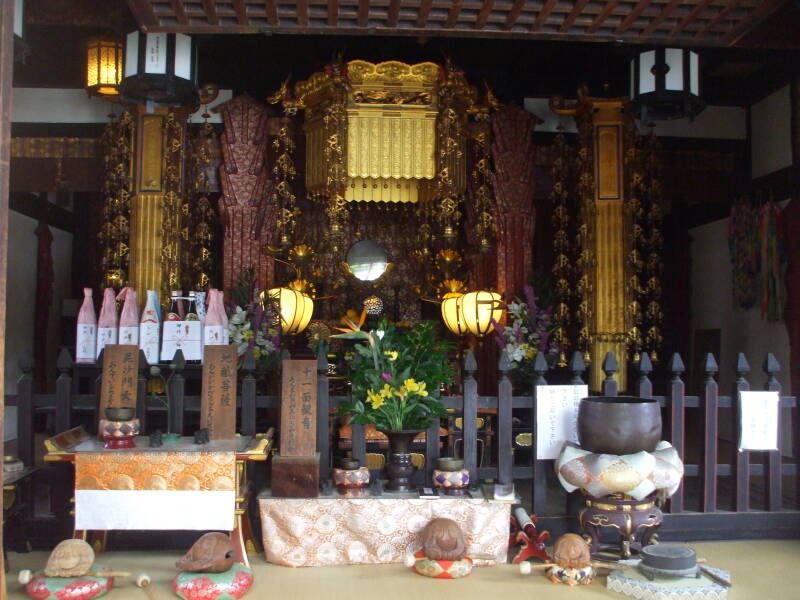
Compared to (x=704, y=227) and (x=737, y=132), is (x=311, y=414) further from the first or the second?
(x=704, y=227)

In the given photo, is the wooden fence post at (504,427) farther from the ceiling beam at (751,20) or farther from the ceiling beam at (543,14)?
the ceiling beam at (751,20)

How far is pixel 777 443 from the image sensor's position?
12.9ft

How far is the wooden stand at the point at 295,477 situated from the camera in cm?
348

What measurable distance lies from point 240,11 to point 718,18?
2272 mm

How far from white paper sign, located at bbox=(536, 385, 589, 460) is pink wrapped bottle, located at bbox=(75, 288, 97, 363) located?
320 cm

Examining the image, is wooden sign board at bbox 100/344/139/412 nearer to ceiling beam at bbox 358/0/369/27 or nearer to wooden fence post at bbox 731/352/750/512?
ceiling beam at bbox 358/0/369/27

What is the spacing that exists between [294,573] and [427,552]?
0.59 m

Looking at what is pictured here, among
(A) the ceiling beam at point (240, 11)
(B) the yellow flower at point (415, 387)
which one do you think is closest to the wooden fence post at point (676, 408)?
(B) the yellow flower at point (415, 387)

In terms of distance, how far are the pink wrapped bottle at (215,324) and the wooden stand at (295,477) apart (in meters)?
2.15

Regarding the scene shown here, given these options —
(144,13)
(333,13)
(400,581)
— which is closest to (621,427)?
(400,581)

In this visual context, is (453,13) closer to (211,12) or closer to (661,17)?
(661,17)

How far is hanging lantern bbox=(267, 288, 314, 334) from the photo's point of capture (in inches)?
246

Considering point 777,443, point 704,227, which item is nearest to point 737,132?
point 704,227

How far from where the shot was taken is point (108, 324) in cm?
545
